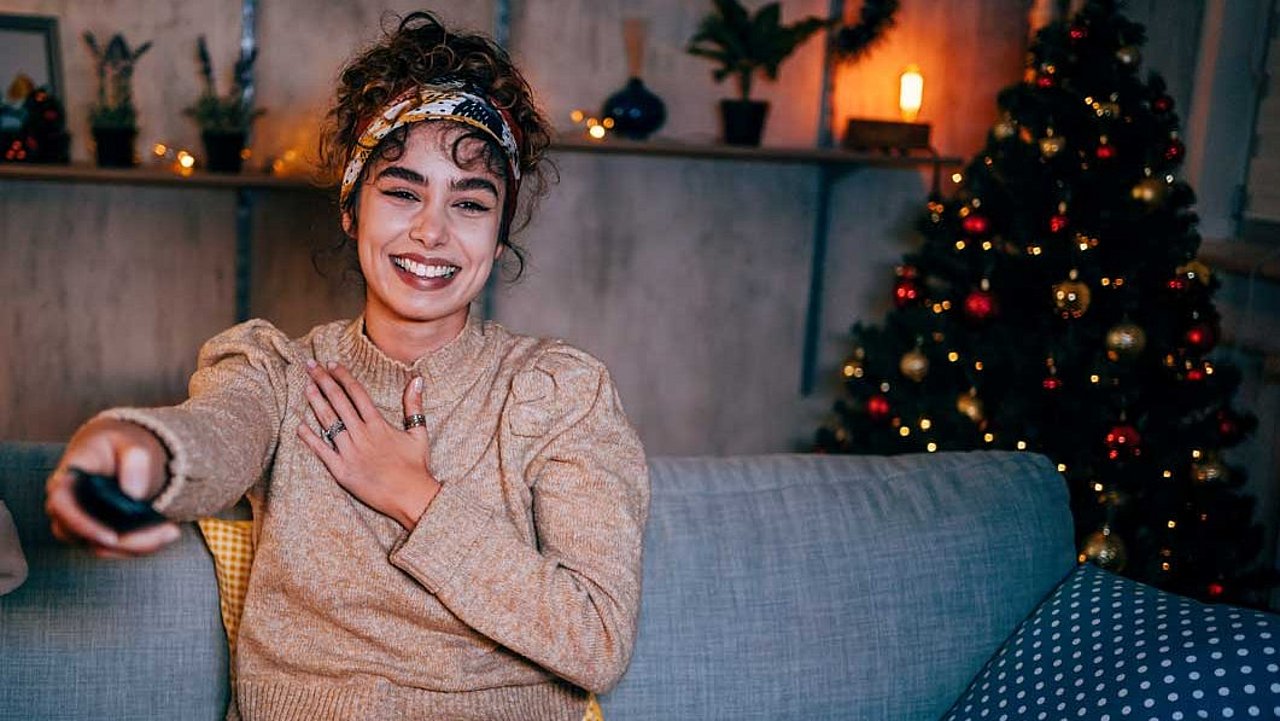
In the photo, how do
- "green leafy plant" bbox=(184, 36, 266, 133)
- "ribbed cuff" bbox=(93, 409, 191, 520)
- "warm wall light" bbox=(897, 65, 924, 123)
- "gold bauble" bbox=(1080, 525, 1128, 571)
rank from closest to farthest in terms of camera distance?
"ribbed cuff" bbox=(93, 409, 191, 520) < "gold bauble" bbox=(1080, 525, 1128, 571) < "green leafy plant" bbox=(184, 36, 266, 133) < "warm wall light" bbox=(897, 65, 924, 123)

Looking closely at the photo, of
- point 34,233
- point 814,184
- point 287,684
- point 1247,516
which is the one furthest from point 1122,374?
point 34,233

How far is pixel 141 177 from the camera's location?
2.94 metres

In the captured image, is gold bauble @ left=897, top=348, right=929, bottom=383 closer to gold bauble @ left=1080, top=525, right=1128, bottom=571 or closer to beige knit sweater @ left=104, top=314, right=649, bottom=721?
gold bauble @ left=1080, top=525, right=1128, bottom=571

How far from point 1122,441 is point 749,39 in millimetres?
1634

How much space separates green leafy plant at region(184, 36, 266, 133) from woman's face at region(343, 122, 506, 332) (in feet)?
6.01

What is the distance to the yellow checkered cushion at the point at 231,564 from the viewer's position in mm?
1419

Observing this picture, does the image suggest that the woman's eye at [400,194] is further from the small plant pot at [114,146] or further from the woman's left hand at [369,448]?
the small plant pot at [114,146]

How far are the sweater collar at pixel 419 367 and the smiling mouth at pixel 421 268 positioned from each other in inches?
3.4

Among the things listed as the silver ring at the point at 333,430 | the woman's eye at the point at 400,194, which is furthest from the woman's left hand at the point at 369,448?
the woman's eye at the point at 400,194

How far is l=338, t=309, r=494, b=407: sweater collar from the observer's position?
1432 millimetres

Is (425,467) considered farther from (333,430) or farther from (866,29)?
(866,29)

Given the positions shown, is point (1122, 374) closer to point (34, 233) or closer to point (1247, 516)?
point (1247, 516)

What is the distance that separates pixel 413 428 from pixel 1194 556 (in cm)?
192

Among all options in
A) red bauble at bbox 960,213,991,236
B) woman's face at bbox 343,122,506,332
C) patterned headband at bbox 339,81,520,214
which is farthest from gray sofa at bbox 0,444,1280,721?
red bauble at bbox 960,213,991,236
